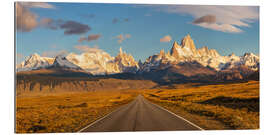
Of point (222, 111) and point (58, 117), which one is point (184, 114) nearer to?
point (222, 111)

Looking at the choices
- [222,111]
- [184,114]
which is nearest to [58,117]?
[184,114]

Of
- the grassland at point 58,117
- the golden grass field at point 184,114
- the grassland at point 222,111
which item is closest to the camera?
the grassland at point 222,111

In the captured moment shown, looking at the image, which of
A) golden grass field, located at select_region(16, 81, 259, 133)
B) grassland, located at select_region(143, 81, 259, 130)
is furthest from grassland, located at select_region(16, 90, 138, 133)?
grassland, located at select_region(143, 81, 259, 130)

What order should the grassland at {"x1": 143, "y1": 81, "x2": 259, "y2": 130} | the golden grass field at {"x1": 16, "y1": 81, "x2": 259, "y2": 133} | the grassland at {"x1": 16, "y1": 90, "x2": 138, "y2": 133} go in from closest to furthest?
the grassland at {"x1": 143, "y1": 81, "x2": 259, "y2": 130} < the golden grass field at {"x1": 16, "y1": 81, "x2": 259, "y2": 133} < the grassland at {"x1": 16, "y1": 90, "x2": 138, "y2": 133}

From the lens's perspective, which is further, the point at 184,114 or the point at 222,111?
the point at 222,111

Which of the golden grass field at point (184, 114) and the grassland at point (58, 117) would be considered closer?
the golden grass field at point (184, 114)

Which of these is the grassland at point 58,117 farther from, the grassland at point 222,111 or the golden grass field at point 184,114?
the grassland at point 222,111

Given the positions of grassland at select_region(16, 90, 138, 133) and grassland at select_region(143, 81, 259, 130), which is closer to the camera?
grassland at select_region(143, 81, 259, 130)

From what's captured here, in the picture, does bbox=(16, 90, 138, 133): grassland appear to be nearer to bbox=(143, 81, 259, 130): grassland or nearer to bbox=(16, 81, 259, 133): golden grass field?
bbox=(16, 81, 259, 133): golden grass field

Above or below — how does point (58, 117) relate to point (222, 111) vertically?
below

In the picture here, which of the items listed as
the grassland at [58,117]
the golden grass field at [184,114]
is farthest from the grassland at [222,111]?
the grassland at [58,117]

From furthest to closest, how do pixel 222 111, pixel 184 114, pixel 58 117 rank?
1. pixel 222 111
2. pixel 58 117
3. pixel 184 114

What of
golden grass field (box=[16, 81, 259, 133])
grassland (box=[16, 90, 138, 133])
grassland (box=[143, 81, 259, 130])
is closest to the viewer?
grassland (box=[143, 81, 259, 130])
